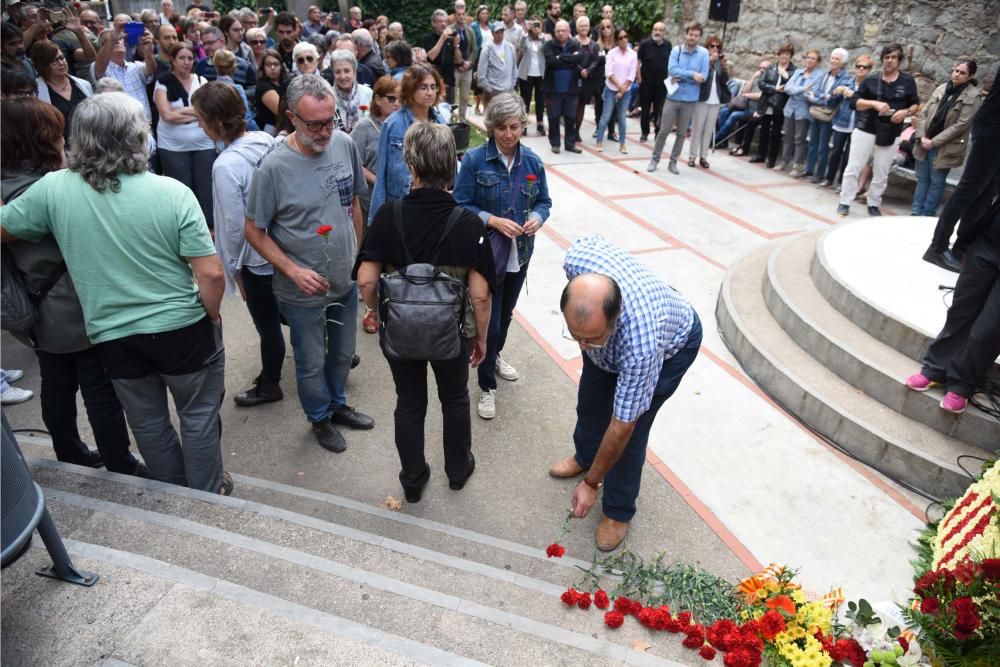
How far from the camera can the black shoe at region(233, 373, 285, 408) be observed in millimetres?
4281

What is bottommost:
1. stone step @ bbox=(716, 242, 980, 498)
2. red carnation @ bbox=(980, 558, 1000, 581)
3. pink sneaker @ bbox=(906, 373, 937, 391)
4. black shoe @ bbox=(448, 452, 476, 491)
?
black shoe @ bbox=(448, 452, 476, 491)

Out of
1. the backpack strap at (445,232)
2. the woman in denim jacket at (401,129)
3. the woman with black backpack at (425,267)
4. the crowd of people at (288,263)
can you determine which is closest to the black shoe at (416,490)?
the crowd of people at (288,263)

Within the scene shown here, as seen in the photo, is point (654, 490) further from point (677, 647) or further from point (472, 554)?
point (677, 647)

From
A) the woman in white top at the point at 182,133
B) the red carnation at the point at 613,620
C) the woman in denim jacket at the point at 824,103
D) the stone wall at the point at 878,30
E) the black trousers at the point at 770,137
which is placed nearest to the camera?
the red carnation at the point at 613,620

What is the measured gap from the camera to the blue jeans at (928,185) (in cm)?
785

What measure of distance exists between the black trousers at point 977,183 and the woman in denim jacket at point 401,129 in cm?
339

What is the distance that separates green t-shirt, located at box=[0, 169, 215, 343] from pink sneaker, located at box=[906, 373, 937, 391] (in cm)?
392

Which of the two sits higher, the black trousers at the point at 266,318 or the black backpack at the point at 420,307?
the black backpack at the point at 420,307

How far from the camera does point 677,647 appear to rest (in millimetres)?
2375

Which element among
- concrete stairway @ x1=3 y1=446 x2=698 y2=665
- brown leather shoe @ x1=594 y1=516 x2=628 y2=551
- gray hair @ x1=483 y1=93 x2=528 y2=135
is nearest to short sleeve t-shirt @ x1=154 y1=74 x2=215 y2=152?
gray hair @ x1=483 y1=93 x2=528 y2=135

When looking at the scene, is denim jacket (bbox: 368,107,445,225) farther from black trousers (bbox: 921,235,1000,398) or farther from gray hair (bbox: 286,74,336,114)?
black trousers (bbox: 921,235,1000,398)

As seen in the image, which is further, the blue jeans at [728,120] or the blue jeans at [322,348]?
the blue jeans at [728,120]

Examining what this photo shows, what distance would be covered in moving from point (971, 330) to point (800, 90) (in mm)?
6951

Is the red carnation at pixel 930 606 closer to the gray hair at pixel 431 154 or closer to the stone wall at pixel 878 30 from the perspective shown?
the gray hair at pixel 431 154
